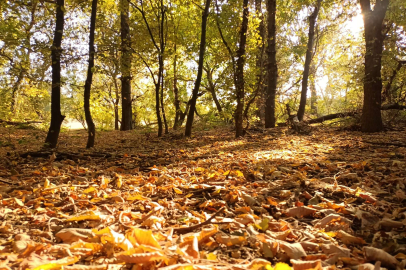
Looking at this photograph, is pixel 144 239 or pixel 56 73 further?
pixel 56 73

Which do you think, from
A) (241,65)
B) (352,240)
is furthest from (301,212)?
(241,65)

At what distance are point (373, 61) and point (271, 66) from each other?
3.43 metres

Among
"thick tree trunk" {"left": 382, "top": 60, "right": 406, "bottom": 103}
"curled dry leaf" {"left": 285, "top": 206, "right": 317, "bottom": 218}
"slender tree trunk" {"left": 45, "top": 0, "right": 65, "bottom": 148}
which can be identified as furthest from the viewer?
"thick tree trunk" {"left": 382, "top": 60, "right": 406, "bottom": 103}

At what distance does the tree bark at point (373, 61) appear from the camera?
6.55 metres

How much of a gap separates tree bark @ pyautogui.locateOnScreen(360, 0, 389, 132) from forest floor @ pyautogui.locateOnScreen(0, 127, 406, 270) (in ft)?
13.0

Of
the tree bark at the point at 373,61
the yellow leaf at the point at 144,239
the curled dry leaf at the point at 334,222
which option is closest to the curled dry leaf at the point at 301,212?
the curled dry leaf at the point at 334,222

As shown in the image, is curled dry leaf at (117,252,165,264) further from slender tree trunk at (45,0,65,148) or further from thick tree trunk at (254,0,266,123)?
thick tree trunk at (254,0,266,123)

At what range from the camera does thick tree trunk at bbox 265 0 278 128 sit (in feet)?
29.5

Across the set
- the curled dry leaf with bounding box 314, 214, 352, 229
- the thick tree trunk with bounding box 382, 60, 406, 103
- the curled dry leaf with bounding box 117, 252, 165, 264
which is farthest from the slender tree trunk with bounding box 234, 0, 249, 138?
the curled dry leaf with bounding box 117, 252, 165, 264

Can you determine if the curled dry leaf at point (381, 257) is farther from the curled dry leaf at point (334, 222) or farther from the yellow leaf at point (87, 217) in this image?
the yellow leaf at point (87, 217)

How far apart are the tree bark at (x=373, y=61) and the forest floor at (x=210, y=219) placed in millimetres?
3969

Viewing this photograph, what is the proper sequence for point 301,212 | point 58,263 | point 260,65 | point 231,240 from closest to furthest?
point 58,263, point 231,240, point 301,212, point 260,65

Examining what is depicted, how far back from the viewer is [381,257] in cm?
129

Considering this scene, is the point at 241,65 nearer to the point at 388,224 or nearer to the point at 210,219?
the point at 388,224
